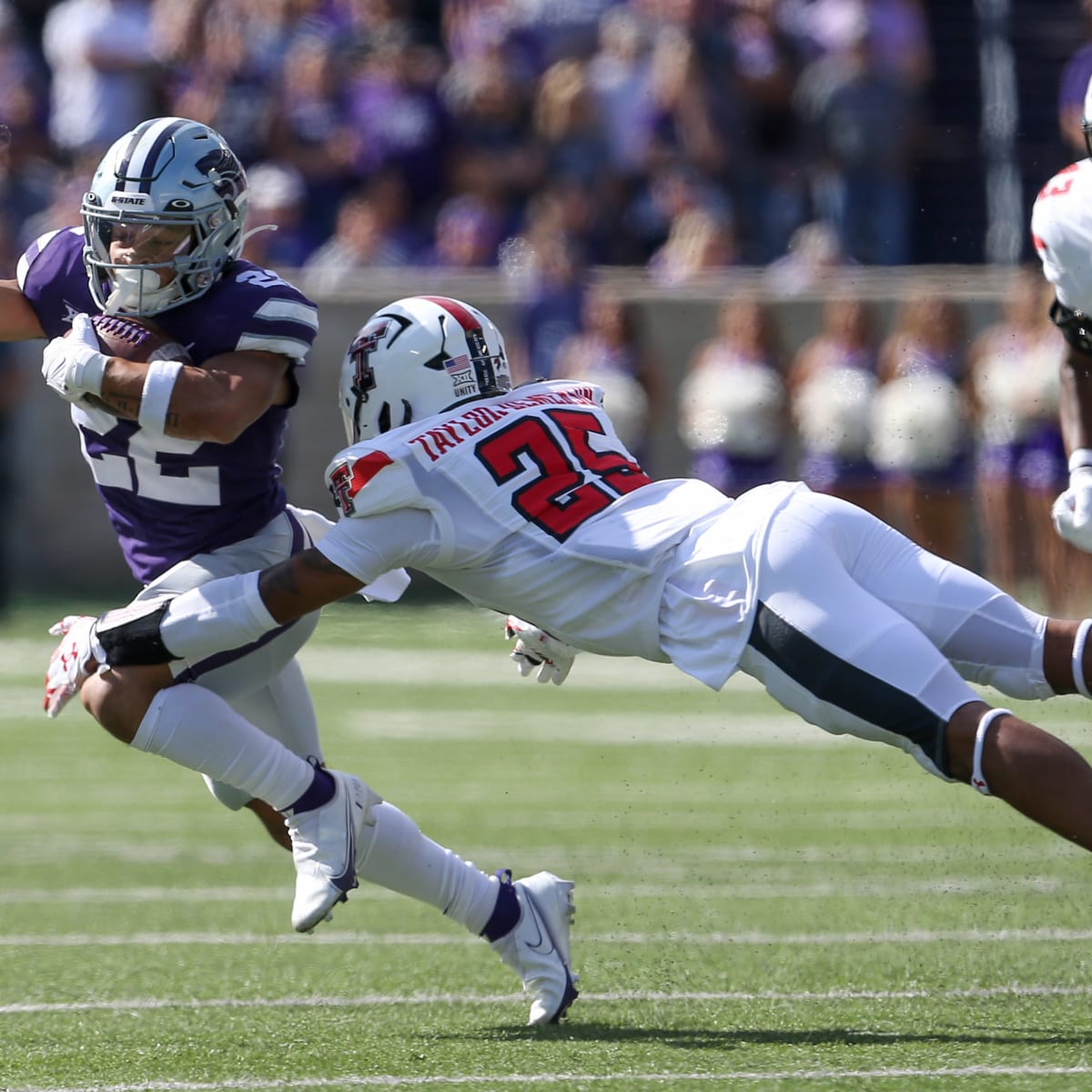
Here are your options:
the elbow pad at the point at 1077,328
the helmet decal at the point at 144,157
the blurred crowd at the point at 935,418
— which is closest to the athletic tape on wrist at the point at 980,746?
the elbow pad at the point at 1077,328

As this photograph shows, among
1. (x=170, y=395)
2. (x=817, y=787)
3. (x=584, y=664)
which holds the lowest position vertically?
(x=584, y=664)

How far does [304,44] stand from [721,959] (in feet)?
27.1

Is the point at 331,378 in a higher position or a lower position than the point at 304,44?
lower

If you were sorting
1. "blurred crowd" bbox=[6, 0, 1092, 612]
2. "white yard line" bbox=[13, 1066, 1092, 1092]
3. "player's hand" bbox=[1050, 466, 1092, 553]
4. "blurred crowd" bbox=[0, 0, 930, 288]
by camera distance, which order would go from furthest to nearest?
"blurred crowd" bbox=[0, 0, 930, 288], "blurred crowd" bbox=[6, 0, 1092, 612], "player's hand" bbox=[1050, 466, 1092, 553], "white yard line" bbox=[13, 1066, 1092, 1092]

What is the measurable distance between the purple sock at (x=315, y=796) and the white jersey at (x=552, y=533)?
42 cm

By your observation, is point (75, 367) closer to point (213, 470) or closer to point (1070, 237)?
point (213, 470)

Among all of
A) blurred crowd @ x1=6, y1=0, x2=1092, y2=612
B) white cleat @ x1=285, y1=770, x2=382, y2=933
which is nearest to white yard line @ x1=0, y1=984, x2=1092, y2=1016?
white cleat @ x1=285, y1=770, x2=382, y2=933

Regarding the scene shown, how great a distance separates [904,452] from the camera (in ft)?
30.7

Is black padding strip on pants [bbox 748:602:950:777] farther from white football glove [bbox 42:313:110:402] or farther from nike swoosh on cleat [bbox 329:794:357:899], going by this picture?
white football glove [bbox 42:313:110:402]

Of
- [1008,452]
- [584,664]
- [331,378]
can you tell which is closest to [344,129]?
[331,378]

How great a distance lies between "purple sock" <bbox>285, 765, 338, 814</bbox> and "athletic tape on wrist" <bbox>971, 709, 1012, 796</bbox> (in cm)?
116

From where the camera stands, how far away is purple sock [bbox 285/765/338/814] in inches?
147

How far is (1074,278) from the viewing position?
4398 mm

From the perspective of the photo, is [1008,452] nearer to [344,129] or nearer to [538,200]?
[538,200]
